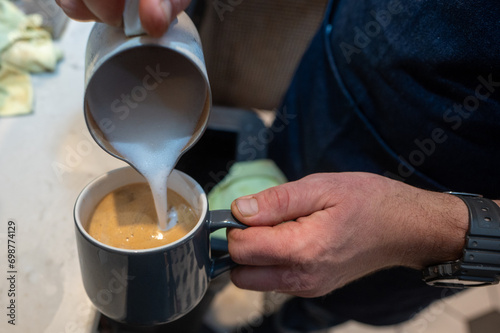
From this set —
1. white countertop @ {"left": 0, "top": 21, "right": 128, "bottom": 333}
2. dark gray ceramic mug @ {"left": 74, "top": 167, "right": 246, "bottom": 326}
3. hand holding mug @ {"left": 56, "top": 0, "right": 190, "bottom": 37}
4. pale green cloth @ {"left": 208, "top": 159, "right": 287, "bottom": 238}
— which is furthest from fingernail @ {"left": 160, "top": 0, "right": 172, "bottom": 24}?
pale green cloth @ {"left": 208, "top": 159, "right": 287, "bottom": 238}

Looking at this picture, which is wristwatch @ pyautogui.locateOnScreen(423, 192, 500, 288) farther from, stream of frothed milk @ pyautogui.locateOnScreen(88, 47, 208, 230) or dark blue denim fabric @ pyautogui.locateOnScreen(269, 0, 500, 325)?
stream of frothed milk @ pyautogui.locateOnScreen(88, 47, 208, 230)

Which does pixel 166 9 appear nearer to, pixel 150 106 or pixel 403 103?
pixel 150 106

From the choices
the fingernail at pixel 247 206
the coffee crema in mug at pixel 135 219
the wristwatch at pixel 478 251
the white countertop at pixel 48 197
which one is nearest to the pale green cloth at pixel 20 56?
the white countertop at pixel 48 197

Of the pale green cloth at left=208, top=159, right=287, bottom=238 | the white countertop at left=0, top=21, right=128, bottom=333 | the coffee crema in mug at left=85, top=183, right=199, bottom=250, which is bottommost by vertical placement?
the pale green cloth at left=208, top=159, right=287, bottom=238

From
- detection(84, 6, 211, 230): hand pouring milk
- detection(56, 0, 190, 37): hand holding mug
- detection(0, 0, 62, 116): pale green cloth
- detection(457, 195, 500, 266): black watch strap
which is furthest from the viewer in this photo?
detection(0, 0, 62, 116): pale green cloth

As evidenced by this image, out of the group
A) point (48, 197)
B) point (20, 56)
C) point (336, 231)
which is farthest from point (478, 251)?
point (20, 56)

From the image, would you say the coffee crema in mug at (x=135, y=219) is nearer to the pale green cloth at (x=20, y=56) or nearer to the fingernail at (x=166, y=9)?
the fingernail at (x=166, y=9)

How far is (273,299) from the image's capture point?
3.96 ft

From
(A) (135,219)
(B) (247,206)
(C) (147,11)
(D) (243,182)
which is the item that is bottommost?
(D) (243,182)

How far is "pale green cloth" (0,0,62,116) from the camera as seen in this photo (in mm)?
916

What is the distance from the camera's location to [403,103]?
0.76 m

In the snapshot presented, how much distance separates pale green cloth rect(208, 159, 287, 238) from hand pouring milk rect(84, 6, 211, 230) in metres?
0.42

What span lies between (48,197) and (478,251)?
2.41ft

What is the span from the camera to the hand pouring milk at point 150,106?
1.69 ft
